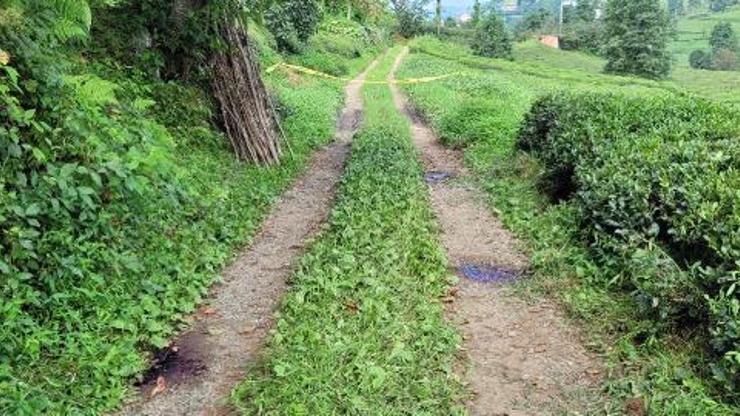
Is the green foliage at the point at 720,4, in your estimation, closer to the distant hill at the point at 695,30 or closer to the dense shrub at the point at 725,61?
the distant hill at the point at 695,30

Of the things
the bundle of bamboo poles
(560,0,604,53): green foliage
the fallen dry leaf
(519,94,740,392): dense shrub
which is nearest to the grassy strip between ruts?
the fallen dry leaf

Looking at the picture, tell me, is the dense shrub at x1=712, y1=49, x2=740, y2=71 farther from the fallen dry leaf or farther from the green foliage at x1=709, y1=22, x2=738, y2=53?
the fallen dry leaf

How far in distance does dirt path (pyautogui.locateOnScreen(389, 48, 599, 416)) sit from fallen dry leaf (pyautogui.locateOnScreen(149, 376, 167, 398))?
227cm

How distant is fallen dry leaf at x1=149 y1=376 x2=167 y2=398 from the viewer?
4701 millimetres

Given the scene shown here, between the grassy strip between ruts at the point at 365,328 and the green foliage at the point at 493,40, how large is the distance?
56507 mm

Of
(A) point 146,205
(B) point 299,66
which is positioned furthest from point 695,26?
(A) point 146,205

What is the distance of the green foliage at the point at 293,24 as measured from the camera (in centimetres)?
3241

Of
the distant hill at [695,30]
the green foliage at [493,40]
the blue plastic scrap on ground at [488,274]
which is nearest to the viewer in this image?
the blue plastic scrap on ground at [488,274]

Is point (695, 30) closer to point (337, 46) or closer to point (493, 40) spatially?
point (493, 40)

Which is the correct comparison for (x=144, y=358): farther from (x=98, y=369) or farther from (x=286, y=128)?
(x=286, y=128)

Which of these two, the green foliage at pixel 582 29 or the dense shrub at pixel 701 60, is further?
the dense shrub at pixel 701 60

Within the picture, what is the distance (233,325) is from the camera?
19.1 ft

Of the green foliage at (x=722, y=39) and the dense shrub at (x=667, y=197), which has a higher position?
the dense shrub at (x=667, y=197)

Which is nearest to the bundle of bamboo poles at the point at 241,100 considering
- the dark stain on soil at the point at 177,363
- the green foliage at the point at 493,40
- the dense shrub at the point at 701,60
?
the dark stain on soil at the point at 177,363
